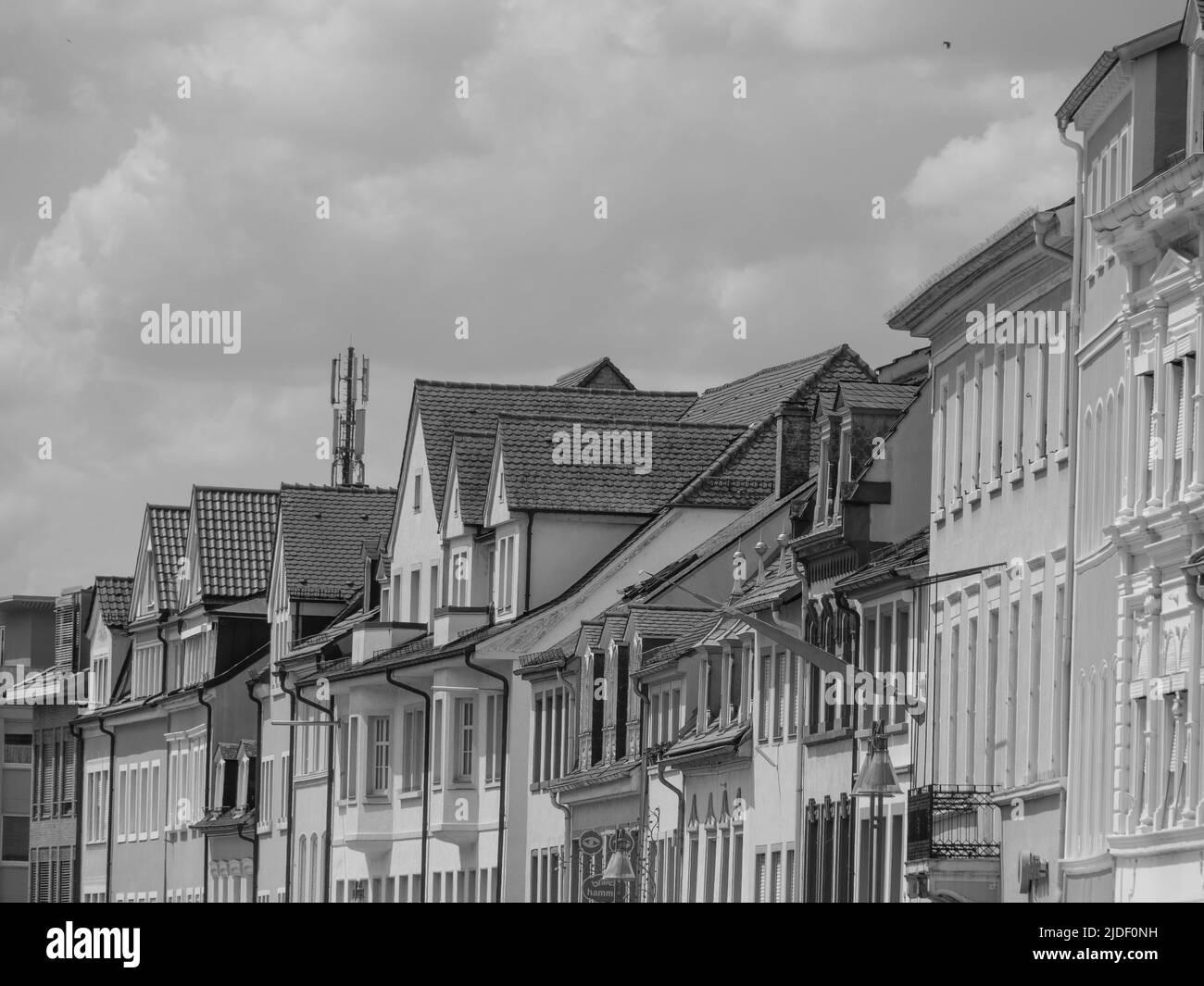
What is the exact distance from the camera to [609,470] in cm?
6869

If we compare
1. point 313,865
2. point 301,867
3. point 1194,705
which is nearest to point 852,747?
point 1194,705

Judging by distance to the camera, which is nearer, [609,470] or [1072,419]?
[1072,419]

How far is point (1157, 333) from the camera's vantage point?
34500mm

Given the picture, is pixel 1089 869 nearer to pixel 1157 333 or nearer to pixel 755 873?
pixel 1157 333

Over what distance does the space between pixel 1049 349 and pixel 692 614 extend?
19.0 m

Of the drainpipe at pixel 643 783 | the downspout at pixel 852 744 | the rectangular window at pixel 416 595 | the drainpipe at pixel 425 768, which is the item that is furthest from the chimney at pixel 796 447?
the rectangular window at pixel 416 595

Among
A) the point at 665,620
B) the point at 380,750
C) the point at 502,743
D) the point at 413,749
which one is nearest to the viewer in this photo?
the point at 665,620

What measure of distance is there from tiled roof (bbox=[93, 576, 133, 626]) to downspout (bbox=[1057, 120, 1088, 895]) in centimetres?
6456

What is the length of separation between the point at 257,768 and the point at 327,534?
6199mm

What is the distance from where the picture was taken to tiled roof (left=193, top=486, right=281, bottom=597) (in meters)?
91.4

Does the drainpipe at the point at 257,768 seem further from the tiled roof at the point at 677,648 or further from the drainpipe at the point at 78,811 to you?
the tiled roof at the point at 677,648

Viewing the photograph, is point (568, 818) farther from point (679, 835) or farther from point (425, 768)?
point (425, 768)

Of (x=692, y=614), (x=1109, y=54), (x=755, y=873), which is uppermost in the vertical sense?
(x=1109, y=54)
